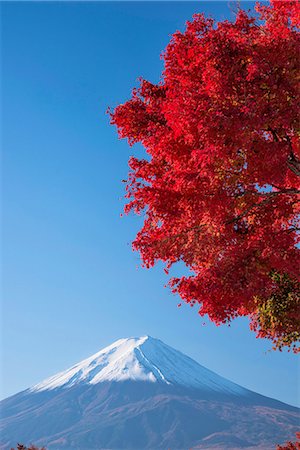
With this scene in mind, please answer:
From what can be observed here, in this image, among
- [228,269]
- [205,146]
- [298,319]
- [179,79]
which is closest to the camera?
[205,146]

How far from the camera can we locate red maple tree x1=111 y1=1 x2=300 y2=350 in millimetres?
13031

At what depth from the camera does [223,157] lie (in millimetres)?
13141

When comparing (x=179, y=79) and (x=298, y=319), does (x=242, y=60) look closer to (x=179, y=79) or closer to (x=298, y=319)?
(x=179, y=79)

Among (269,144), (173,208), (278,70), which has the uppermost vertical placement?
(278,70)

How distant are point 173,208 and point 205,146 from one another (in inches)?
82.6

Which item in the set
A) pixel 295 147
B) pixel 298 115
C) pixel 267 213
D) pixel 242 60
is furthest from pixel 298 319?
pixel 242 60

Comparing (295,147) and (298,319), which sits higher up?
(295,147)

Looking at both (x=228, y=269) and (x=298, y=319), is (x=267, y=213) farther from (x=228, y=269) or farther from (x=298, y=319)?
(x=298, y=319)

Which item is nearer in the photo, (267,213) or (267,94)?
(267,94)

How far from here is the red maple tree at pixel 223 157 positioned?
13031 mm

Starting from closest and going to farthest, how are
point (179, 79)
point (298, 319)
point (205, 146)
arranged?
point (205, 146), point (179, 79), point (298, 319)

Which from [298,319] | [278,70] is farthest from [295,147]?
[298,319]

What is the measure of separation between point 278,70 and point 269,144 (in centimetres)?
153

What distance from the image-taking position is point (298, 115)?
1338 cm
